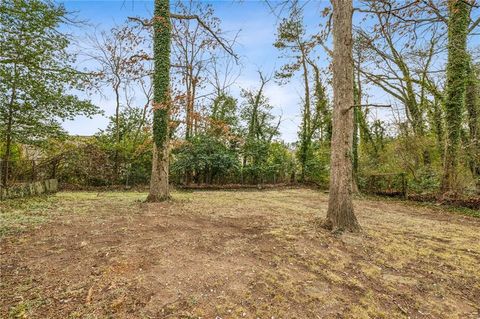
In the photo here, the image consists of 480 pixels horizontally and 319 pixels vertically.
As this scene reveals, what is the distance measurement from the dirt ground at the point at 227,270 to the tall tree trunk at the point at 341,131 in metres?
0.35

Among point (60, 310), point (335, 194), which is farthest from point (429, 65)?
point (60, 310)

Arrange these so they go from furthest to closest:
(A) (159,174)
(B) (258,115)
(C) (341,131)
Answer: (B) (258,115) → (A) (159,174) → (C) (341,131)

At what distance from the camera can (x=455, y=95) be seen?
7652 millimetres

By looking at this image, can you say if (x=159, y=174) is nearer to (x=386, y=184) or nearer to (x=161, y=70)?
(x=161, y=70)

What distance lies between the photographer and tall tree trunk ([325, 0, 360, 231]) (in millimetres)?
4102

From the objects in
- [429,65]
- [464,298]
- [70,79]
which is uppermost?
[429,65]

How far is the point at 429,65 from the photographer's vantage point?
408 inches

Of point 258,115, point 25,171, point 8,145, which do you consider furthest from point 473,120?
point 25,171

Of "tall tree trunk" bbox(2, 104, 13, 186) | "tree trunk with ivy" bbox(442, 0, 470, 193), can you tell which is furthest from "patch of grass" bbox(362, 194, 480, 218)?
"tall tree trunk" bbox(2, 104, 13, 186)

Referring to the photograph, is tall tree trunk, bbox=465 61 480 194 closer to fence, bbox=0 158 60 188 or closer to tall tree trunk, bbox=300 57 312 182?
tall tree trunk, bbox=300 57 312 182

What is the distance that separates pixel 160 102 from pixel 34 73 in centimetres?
342

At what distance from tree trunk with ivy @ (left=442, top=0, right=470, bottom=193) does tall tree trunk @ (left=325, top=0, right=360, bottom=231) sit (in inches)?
214

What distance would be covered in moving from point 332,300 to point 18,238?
3885 millimetres

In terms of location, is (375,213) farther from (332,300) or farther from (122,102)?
(122,102)
